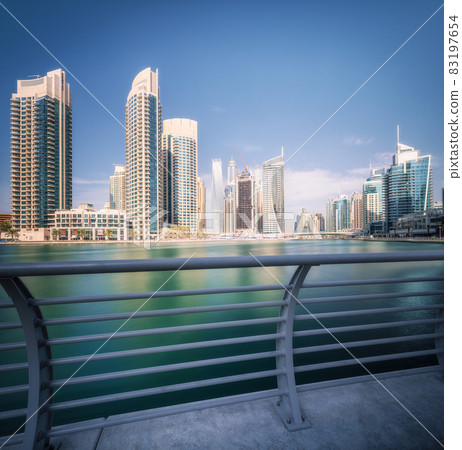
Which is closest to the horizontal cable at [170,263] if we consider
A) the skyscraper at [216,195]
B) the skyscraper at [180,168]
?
the skyscraper at [180,168]

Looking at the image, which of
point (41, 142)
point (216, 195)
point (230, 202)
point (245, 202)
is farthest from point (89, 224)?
point (230, 202)

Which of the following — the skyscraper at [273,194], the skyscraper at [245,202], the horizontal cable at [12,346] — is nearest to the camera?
the horizontal cable at [12,346]

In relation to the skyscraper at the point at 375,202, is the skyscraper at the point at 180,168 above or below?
above

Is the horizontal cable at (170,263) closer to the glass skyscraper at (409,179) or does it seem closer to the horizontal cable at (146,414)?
Result: the horizontal cable at (146,414)
